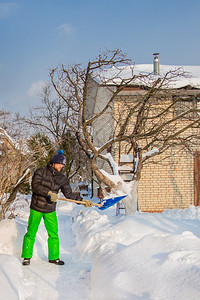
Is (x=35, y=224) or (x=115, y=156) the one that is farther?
(x=115, y=156)

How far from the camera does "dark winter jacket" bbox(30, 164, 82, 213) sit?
559 cm

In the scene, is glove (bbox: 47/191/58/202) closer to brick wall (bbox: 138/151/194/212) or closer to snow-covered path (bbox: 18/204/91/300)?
snow-covered path (bbox: 18/204/91/300)

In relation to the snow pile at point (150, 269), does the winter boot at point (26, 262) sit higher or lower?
lower

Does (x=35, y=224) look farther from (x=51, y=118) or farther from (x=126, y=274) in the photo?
(x=51, y=118)

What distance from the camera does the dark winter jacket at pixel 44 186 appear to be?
18.4 feet

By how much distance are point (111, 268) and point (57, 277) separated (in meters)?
1.16

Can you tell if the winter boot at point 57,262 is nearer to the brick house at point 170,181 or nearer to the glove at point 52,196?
the glove at point 52,196

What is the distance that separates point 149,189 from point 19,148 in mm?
7202

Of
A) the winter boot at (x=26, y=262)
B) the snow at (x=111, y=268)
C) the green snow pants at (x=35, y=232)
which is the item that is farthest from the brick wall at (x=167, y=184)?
the winter boot at (x=26, y=262)

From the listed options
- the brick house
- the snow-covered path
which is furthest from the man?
the brick house

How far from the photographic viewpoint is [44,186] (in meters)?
5.68

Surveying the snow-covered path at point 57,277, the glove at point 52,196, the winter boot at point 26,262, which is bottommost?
the snow-covered path at point 57,277

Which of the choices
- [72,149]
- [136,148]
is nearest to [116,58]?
[136,148]

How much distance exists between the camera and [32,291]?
4168 millimetres
